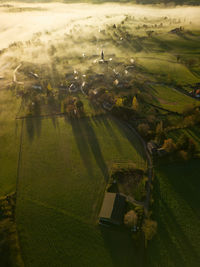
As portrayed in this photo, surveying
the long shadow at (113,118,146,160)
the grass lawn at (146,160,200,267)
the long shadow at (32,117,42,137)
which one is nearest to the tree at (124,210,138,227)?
the grass lawn at (146,160,200,267)

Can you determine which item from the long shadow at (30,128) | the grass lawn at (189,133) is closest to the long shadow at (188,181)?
the grass lawn at (189,133)

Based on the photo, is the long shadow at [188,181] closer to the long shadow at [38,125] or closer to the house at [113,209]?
the house at [113,209]

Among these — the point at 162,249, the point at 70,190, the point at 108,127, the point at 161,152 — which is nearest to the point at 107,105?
the point at 108,127

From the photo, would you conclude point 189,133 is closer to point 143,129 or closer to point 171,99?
point 143,129

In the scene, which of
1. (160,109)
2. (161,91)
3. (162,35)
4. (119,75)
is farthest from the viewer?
(162,35)

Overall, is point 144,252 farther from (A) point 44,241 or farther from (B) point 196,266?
(A) point 44,241

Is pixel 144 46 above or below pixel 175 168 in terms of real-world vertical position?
above

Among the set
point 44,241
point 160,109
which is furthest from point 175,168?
point 44,241
